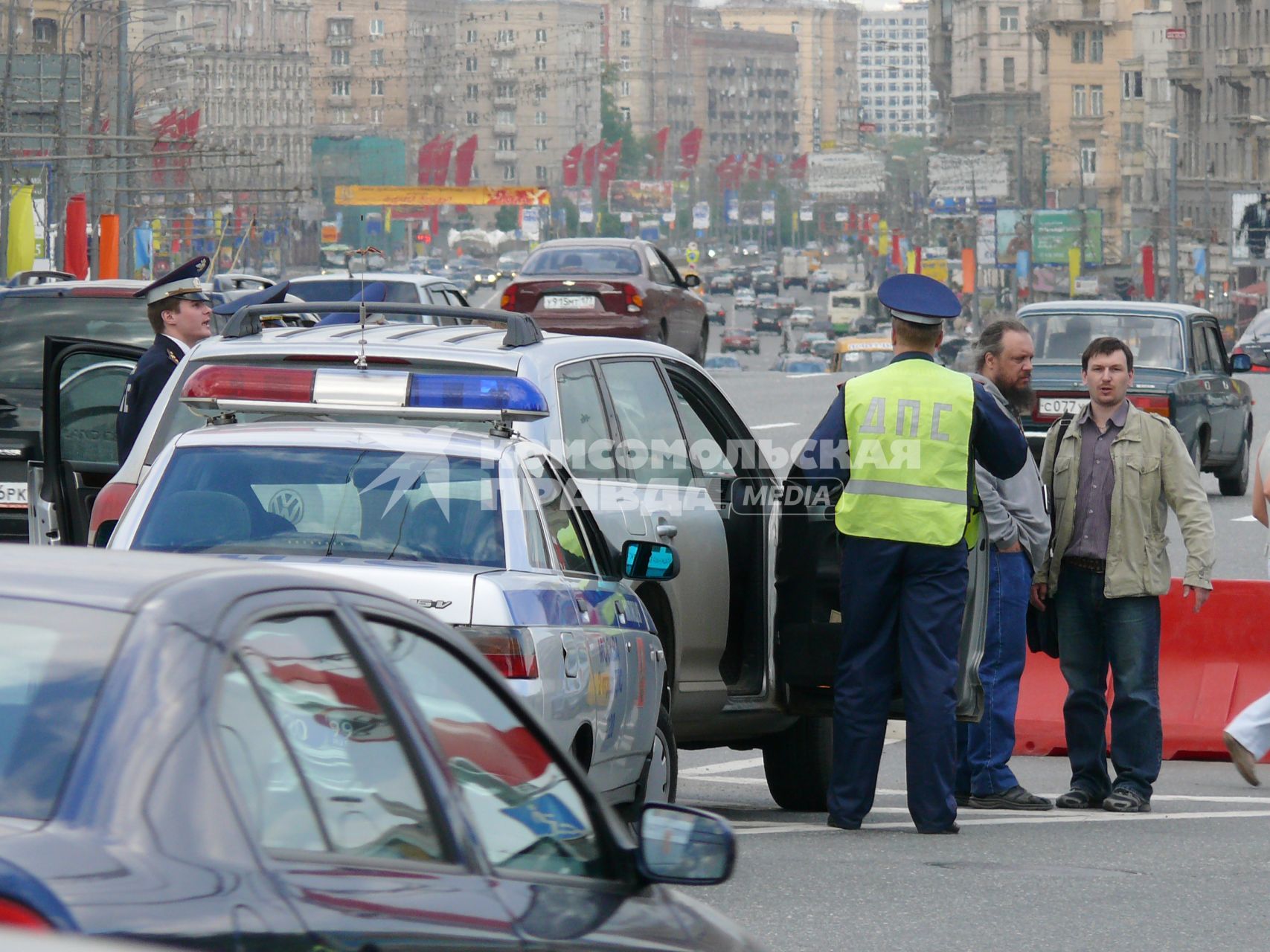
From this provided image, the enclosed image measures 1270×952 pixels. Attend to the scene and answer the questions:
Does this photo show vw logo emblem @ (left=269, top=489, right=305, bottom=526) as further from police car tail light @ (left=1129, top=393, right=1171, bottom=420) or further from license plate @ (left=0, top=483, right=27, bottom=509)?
police car tail light @ (left=1129, top=393, right=1171, bottom=420)

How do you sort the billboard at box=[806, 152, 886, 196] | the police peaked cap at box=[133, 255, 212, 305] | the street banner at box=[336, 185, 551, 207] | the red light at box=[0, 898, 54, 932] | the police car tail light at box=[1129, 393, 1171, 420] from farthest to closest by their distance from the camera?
the billboard at box=[806, 152, 886, 196], the street banner at box=[336, 185, 551, 207], the police car tail light at box=[1129, 393, 1171, 420], the police peaked cap at box=[133, 255, 212, 305], the red light at box=[0, 898, 54, 932]

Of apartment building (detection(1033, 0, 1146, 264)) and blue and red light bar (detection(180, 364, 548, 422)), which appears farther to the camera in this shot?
apartment building (detection(1033, 0, 1146, 264))

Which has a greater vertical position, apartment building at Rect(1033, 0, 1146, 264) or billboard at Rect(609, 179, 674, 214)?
apartment building at Rect(1033, 0, 1146, 264)

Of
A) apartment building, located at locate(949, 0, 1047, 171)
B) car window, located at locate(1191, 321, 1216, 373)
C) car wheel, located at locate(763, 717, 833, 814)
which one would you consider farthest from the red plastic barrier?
apartment building, located at locate(949, 0, 1047, 171)

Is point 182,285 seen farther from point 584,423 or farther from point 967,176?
point 967,176

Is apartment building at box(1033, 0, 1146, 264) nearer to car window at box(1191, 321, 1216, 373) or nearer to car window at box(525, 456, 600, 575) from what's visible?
car window at box(1191, 321, 1216, 373)

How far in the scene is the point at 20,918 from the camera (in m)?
2.14

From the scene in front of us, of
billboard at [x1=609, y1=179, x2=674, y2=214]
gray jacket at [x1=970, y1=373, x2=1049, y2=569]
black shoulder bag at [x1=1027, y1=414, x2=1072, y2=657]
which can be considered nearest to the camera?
gray jacket at [x1=970, y1=373, x2=1049, y2=569]

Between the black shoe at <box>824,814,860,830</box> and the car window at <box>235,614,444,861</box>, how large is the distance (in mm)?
5300

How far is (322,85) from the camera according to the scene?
172 metres

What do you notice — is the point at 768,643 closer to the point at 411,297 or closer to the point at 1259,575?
the point at 1259,575

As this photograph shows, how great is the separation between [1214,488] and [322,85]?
6108 inches

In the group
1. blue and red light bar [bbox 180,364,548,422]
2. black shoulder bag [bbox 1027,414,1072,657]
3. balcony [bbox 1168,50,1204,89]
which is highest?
balcony [bbox 1168,50,1204,89]

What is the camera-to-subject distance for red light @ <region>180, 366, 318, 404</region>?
6629 millimetres
